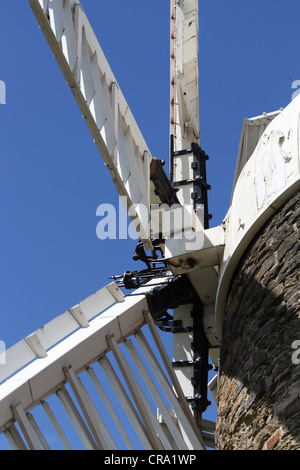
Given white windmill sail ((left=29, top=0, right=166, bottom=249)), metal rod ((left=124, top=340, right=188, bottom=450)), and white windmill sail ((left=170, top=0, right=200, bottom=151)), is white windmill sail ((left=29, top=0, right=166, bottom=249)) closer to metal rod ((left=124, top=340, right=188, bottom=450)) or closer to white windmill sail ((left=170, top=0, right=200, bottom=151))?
metal rod ((left=124, top=340, right=188, bottom=450))

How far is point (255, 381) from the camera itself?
5.30m

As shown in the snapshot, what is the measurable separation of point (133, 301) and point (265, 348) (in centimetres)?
280

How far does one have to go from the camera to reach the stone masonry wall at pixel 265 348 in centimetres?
495

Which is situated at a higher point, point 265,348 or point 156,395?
point 265,348

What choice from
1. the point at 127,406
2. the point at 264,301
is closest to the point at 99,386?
the point at 127,406

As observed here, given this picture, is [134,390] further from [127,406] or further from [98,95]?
[98,95]

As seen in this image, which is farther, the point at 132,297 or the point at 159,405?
the point at 132,297

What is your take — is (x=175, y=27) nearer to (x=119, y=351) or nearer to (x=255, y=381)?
(x=119, y=351)

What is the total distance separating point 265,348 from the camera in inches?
210

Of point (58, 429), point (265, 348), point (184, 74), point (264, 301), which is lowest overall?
point (58, 429)

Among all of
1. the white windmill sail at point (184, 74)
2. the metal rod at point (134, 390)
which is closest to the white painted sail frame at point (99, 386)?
the metal rod at point (134, 390)

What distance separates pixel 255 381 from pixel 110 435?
175 cm

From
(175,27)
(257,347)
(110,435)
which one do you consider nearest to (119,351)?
(110,435)

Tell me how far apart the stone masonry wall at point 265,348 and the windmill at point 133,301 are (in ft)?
1.16
